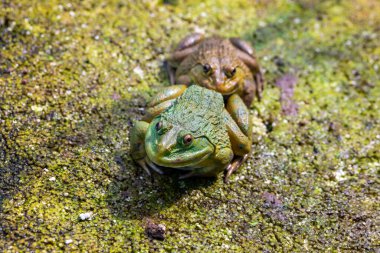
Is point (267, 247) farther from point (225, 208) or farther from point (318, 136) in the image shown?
point (318, 136)

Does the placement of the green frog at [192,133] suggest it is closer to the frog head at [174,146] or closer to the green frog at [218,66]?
the frog head at [174,146]

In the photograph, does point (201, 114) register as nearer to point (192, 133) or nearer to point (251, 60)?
point (192, 133)

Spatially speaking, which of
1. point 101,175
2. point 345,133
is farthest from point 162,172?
point 345,133

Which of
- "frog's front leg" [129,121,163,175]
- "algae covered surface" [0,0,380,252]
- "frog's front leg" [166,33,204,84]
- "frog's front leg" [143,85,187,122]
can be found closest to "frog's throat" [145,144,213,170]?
"frog's front leg" [129,121,163,175]

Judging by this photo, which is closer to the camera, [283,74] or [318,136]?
[318,136]

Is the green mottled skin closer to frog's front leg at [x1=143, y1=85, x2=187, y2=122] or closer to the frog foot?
the frog foot

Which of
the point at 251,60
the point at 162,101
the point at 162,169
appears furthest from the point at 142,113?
the point at 251,60

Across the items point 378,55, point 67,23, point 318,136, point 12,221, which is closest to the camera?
point 12,221

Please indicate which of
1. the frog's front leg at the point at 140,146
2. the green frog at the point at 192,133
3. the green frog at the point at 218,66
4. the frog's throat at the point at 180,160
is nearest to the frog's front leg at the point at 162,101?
the green frog at the point at 192,133
